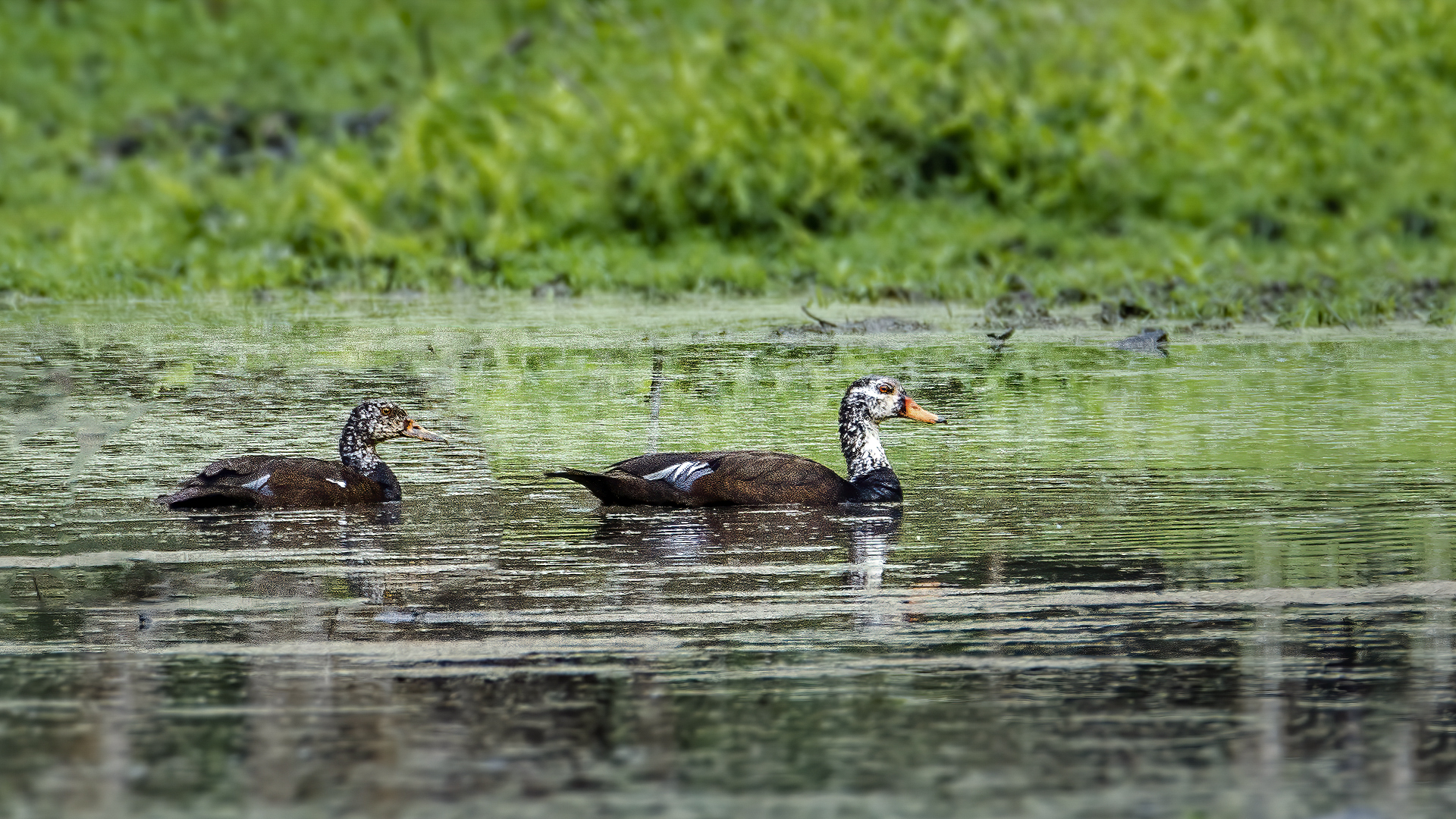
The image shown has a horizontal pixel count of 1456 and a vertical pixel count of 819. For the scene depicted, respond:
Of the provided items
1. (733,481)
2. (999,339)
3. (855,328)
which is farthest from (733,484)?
(855,328)

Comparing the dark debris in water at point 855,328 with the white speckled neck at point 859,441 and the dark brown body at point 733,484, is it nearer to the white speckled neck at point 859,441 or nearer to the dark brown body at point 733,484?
the white speckled neck at point 859,441

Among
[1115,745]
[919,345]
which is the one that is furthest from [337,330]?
[1115,745]

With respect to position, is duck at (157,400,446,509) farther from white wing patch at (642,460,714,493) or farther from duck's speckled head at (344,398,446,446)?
white wing patch at (642,460,714,493)

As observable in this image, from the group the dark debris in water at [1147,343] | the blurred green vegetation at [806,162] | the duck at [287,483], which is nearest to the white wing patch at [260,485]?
the duck at [287,483]

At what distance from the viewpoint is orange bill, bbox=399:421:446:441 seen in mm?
10102

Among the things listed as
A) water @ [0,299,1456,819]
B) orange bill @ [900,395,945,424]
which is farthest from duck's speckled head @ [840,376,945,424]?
water @ [0,299,1456,819]

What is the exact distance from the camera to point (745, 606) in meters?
6.87

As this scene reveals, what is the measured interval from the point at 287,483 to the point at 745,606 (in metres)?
2.94

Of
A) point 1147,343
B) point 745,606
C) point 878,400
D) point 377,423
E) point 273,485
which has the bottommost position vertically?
point 745,606

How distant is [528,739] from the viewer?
523 centimetres

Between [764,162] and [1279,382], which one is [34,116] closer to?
[764,162]

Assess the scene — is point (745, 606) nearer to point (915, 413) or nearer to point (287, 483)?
point (287, 483)

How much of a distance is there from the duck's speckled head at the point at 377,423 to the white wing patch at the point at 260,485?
2.42ft

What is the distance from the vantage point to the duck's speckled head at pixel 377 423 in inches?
389
